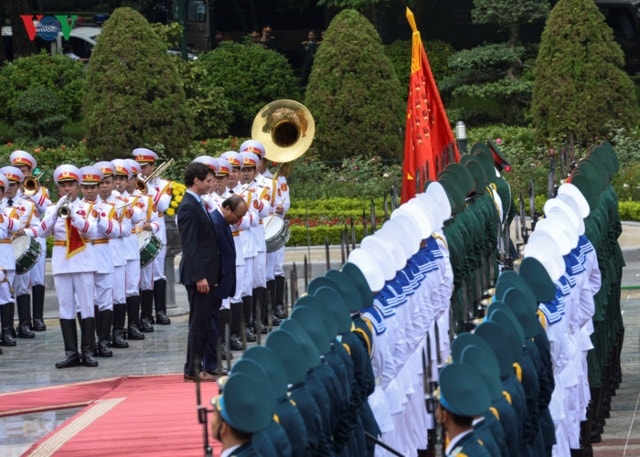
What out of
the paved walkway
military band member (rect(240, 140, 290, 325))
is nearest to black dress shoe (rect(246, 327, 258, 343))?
military band member (rect(240, 140, 290, 325))

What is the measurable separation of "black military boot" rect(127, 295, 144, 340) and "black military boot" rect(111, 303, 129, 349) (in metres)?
0.43

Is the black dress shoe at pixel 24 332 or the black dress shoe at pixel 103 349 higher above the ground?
the black dress shoe at pixel 103 349

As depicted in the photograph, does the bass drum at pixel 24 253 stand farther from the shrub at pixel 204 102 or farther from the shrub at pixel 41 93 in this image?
the shrub at pixel 41 93

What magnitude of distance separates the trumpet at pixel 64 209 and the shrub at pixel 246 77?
16.3 meters

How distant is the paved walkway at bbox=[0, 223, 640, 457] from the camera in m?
11.6

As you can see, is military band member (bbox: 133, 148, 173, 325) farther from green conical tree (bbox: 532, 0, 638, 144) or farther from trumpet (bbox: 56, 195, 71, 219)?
green conical tree (bbox: 532, 0, 638, 144)

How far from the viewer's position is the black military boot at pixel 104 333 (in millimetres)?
15203

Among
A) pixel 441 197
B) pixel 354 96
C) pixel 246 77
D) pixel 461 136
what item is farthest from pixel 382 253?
pixel 246 77

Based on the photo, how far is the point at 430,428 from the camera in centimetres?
1080

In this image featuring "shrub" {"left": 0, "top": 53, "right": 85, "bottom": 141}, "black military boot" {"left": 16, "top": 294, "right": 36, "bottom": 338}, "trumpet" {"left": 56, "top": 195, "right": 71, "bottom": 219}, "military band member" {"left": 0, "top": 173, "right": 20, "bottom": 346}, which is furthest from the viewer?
"shrub" {"left": 0, "top": 53, "right": 85, "bottom": 141}

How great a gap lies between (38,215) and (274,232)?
2.20 m

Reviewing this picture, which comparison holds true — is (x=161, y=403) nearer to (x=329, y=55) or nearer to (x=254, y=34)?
(x=329, y=55)

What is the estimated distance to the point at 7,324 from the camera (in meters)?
16.3

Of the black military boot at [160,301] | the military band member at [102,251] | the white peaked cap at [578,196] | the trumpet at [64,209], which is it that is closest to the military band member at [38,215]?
the black military boot at [160,301]
